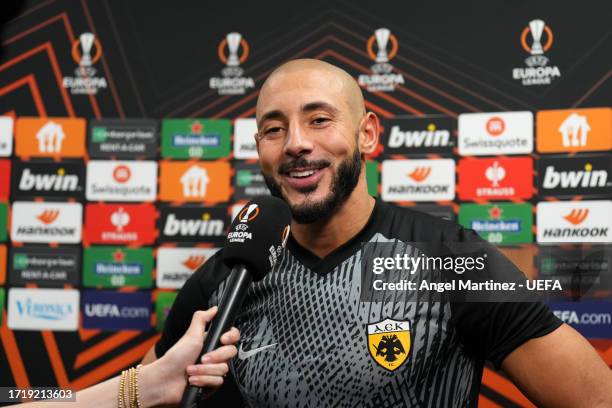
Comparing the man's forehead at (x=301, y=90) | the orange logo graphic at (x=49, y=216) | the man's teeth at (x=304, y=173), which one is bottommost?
the orange logo graphic at (x=49, y=216)

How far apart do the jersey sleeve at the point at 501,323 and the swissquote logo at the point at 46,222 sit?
1.27 m

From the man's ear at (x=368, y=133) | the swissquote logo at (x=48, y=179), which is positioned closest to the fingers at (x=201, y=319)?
the man's ear at (x=368, y=133)

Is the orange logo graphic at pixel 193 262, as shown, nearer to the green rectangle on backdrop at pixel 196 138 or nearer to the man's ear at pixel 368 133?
the green rectangle on backdrop at pixel 196 138

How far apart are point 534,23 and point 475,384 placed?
1.11 meters

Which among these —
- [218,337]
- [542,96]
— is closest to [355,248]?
[218,337]

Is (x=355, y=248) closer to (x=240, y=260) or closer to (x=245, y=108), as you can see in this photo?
(x=240, y=260)

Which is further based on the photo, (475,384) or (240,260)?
(475,384)

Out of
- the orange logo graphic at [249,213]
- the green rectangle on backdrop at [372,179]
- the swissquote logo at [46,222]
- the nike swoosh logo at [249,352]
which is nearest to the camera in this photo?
the orange logo graphic at [249,213]

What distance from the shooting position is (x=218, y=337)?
33.3 inches

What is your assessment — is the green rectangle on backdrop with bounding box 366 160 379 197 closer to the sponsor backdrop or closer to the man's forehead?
the sponsor backdrop

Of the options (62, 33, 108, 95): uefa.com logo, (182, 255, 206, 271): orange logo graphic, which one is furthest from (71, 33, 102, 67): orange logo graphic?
(182, 255, 206, 271): orange logo graphic

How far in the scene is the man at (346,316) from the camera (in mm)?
1202

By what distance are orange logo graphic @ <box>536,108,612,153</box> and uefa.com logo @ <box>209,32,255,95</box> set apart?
0.90 metres

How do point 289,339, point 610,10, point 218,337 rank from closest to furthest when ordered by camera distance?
point 218,337, point 289,339, point 610,10
